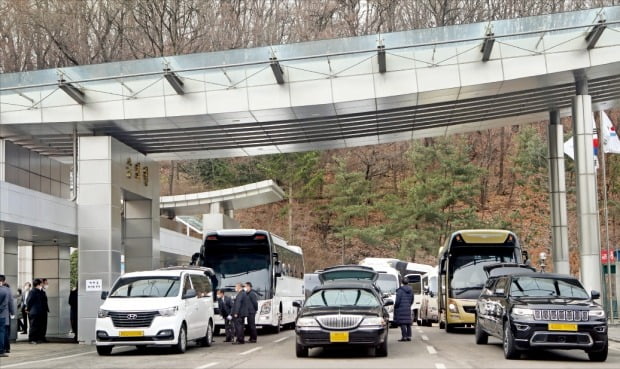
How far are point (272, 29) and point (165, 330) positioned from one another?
59.2m

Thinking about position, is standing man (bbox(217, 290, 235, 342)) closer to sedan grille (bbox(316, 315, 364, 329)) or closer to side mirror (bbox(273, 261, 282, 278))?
side mirror (bbox(273, 261, 282, 278))

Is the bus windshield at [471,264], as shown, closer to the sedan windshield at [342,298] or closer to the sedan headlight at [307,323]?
the sedan windshield at [342,298]

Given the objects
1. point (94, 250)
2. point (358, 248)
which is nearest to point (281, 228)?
point (358, 248)

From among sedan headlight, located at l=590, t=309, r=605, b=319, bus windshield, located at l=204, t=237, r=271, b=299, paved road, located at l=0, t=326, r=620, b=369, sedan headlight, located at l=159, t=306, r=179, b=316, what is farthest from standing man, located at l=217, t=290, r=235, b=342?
sedan headlight, located at l=590, t=309, r=605, b=319

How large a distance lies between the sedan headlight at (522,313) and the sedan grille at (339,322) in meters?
3.12

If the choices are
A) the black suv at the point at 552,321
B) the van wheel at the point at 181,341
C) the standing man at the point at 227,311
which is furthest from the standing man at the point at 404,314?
the van wheel at the point at 181,341

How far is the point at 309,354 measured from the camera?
20.6 meters

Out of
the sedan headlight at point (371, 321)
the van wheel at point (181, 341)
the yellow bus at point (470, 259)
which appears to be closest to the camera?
the sedan headlight at point (371, 321)

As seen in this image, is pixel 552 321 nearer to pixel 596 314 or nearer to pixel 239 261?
pixel 596 314

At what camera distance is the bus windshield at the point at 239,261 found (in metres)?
30.6

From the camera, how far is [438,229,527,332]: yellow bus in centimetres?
2980

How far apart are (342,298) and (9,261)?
55.3ft

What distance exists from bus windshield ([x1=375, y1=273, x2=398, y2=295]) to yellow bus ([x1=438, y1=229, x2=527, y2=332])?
1057 centimetres

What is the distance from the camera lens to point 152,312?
21.3m
